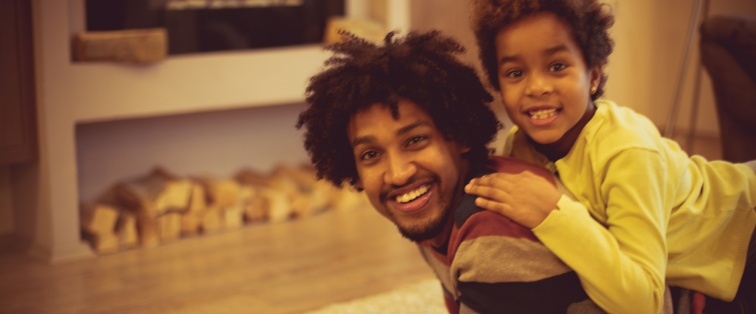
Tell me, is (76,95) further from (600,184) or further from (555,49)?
(600,184)

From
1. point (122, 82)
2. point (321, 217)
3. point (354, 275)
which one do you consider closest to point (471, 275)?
point (354, 275)

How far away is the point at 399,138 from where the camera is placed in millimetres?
1533

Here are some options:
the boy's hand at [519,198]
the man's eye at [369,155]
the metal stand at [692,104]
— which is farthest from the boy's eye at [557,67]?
the metal stand at [692,104]

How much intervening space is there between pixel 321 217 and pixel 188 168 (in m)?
0.52

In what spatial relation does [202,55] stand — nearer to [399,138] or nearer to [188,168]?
[188,168]

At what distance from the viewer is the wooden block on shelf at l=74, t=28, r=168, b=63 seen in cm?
288

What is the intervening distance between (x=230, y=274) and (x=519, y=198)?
1.55 m

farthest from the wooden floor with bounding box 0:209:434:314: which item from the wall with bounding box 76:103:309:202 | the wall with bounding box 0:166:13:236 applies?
the wall with bounding box 76:103:309:202

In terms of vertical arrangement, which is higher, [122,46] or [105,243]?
[122,46]

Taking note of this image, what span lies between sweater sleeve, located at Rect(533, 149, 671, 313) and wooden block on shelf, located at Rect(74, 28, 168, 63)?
1.89m

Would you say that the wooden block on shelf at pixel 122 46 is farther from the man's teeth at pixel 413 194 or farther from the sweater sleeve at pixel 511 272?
the sweater sleeve at pixel 511 272

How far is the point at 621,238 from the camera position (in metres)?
1.43

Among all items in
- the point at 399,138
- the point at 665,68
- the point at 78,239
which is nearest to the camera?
the point at 399,138

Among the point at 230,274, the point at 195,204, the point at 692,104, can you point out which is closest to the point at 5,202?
the point at 195,204
